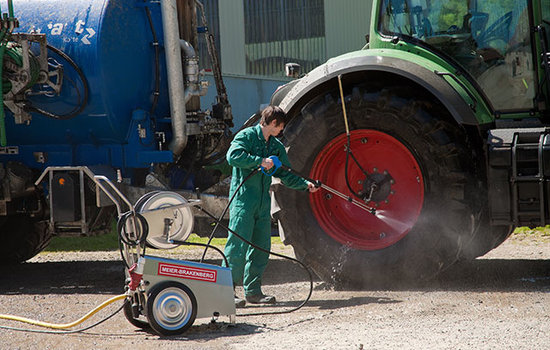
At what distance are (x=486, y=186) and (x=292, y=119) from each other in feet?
5.44

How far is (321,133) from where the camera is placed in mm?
6648

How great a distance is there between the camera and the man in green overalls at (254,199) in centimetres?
620

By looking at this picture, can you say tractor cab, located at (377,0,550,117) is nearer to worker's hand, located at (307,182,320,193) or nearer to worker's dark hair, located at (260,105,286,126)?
worker's dark hair, located at (260,105,286,126)

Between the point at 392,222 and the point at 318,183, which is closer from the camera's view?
the point at 318,183

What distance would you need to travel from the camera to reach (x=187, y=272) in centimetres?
529

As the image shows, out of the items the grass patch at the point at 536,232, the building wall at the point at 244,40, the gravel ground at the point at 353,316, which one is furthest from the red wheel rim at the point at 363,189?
the building wall at the point at 244,40

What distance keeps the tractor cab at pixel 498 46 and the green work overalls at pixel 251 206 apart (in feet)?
5.16

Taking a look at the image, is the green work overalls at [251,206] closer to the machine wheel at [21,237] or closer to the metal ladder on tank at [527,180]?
the metal ladder on tank at [527,180]

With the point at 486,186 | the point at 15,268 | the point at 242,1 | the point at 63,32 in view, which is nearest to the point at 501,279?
the point at 486,186

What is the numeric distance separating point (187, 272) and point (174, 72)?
3.00 m

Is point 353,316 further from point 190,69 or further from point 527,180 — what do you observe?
point 190,69

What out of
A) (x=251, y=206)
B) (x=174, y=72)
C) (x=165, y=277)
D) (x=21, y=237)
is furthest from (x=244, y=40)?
(x=165, y=277)

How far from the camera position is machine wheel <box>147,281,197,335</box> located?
5160 millimetres

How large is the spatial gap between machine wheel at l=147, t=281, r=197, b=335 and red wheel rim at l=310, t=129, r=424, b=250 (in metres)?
1.78
